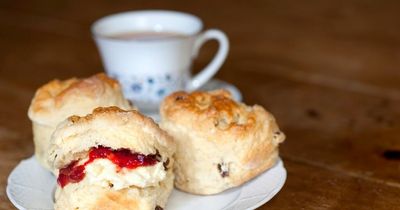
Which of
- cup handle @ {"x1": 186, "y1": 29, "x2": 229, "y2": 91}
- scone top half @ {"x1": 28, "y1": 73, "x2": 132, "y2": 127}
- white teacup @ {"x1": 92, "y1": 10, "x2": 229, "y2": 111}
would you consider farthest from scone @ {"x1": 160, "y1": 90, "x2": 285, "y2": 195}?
cup handle @ {"x1": 186, "y1": 29, "x2": 229, "y2": 91}

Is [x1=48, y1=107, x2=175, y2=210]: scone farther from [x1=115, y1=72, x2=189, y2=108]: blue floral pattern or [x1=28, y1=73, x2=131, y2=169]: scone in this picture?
[x1=115, y1=72, x2=189, y2=108]: blue floral pattern

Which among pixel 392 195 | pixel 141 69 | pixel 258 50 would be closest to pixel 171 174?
pixel 392 195

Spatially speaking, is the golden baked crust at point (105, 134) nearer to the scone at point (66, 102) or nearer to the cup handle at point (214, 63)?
the scone at point (66, 102)

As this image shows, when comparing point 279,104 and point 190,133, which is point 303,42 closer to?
point 279,104

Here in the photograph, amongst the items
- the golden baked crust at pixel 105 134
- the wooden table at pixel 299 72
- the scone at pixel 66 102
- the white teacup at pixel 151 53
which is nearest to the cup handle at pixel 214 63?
the white teacup at pixel 151 53

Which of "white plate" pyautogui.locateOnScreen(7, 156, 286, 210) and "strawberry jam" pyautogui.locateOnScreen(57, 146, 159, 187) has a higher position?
"strawberry jam" pyautogui.locateOnScreen(57, 146, 159, 187)

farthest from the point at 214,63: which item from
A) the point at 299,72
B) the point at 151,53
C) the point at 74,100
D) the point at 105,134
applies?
the point at 105,134
